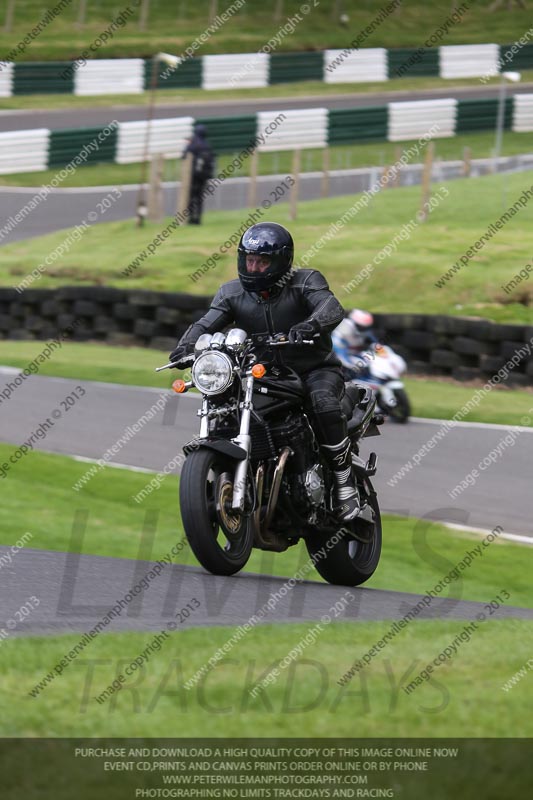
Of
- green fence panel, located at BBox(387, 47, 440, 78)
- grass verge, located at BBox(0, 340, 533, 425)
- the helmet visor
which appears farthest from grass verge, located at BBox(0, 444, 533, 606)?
green fence panel, located at BBox(387, 47, 440, 78)

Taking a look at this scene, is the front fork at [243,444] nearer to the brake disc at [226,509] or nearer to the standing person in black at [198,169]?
the brake disc at [226,509]

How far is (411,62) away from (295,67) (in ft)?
10.7

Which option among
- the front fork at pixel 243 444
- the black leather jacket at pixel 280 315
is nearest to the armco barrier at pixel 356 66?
the black leather jacket at pixel 280 315

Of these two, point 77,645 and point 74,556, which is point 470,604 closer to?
point 74,556

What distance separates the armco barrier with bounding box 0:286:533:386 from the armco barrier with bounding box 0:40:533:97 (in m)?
13.5

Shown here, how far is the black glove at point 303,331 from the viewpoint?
672 cm

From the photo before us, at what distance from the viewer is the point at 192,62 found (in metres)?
34.7

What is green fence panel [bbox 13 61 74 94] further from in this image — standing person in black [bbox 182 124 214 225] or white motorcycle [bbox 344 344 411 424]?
white motorcycle [bbox 344 344 411 424]

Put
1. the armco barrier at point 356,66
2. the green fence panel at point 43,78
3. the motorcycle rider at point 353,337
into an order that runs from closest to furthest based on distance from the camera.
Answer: the motorcycle rider at point 353,337, the green fence panel at point 43,78, the armco barrier at point 356,66

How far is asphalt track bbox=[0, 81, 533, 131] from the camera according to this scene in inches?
1204

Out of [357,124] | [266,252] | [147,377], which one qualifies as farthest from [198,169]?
[266,252]

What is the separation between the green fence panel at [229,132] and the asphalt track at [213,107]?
2.58m

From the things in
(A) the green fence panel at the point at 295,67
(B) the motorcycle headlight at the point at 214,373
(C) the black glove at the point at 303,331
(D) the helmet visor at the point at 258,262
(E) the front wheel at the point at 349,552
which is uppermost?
(D) the helmet visor at the point at 258,262
